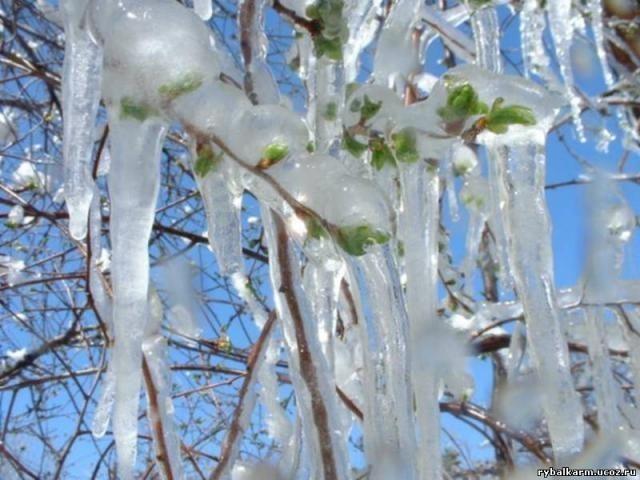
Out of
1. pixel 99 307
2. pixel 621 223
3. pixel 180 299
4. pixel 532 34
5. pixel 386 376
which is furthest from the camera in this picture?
pixel 180 299

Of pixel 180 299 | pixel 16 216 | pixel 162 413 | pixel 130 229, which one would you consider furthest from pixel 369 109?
pixel 16 216

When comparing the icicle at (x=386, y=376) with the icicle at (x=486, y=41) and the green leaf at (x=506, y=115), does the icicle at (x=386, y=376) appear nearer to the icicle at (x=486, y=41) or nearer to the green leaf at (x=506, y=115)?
the green leaf at (x=506, y=115)

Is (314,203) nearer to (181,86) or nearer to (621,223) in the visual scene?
(181,86)

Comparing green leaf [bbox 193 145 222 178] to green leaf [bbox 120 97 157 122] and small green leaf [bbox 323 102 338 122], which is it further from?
small green leaf [bbox 323 102 338 122]

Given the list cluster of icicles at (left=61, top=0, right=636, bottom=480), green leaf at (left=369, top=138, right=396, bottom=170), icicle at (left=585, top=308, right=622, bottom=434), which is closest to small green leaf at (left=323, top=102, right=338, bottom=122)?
cluster of icicles at (left=61, top=0, right=636, bottom=480)

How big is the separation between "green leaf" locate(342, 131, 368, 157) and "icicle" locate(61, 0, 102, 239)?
0.31 metres

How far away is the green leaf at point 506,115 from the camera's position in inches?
33.4

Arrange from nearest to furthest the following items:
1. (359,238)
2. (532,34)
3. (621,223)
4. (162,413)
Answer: (359,238), (162,413), (532,34), (621,223)

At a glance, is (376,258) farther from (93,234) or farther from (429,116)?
(93,234)

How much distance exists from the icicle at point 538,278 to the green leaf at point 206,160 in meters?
0.36

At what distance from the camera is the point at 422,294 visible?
113cm

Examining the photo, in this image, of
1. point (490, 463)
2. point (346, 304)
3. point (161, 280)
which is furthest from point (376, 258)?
point (490, 463)

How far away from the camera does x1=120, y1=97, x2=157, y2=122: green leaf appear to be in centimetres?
78

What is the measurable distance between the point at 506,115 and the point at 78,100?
465 millimetres
